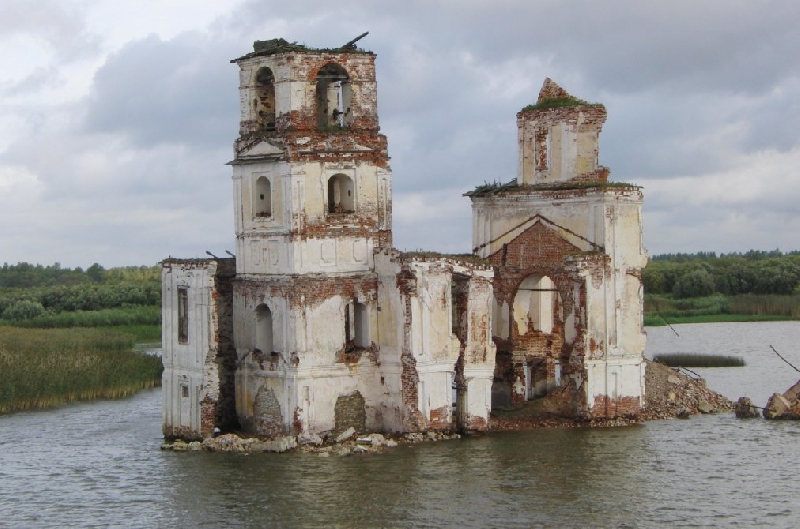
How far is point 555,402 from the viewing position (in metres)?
35.5

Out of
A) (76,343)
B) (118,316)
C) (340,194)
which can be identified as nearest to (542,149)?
(340,194)

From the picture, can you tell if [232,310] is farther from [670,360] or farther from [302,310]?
[670,360]

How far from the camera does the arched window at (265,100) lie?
1323 inches

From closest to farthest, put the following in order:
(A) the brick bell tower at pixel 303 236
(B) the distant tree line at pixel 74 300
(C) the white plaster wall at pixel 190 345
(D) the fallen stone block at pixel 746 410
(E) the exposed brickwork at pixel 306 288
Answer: (E) the exposed brickwork at pixel 306 288 → (A) the brick bell tower at pixel 303 236 → (C) the white plaster wall at pixel 190 345 → (D) the fallen stone block at pixel 746 410 → (B) the distant tree line at pixel 74 300

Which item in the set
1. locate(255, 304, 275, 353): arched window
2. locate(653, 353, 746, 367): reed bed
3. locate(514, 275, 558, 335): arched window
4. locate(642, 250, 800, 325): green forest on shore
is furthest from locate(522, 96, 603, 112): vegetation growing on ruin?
locate(642, 250, 800, 325): green forest on shore

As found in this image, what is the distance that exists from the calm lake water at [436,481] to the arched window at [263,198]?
5951 millimetres

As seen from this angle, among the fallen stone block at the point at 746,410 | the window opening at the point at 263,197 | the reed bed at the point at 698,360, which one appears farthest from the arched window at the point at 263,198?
the reed bed at the point at 698,360

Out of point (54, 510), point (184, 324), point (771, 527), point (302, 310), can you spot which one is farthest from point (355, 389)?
point (771, 527)

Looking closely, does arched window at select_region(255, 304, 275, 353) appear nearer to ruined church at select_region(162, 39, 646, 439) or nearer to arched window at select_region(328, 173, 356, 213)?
ruined church at select_region(162, 39, 646, 439)

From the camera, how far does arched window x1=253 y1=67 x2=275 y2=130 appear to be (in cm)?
3359

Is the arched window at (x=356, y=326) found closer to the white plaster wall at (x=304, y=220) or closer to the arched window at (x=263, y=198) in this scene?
the white plaster wall at (x=304, y=220)

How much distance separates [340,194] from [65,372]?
11954 mm

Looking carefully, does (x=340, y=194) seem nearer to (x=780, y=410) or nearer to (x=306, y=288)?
(x=306, y=288)

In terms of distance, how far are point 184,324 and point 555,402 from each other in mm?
9578
